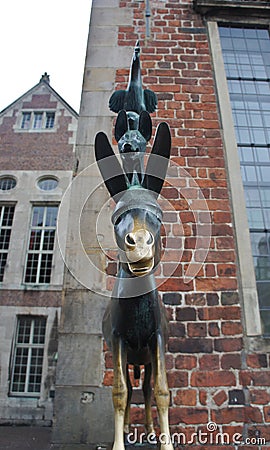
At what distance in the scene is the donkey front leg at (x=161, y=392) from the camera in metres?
1.26

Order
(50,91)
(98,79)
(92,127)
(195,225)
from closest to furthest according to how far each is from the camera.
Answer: (195,225) → (92,127) → (98,79) → (50,91)

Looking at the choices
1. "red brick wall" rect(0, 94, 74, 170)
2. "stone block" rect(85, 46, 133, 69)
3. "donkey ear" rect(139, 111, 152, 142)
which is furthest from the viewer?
"red brick wall" rect(0, 94, 74, 170)

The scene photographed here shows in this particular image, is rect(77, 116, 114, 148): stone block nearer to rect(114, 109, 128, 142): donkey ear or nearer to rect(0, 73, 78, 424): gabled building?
rect(114, 109, 128, 142): donkey ear

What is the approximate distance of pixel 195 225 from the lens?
319 centimetres

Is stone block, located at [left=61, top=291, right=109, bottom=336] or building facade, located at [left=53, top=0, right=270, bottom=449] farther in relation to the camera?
stone block, located at [left=61, top=291, right=109, bottom=336]

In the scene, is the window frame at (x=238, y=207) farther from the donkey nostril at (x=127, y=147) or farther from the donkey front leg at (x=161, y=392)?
the donkey nostril at (x=127, y=147)

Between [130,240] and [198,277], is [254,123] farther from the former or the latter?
[130,240]

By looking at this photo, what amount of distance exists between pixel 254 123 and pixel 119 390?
349 centimetres

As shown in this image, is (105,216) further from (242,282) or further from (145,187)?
(145,187)

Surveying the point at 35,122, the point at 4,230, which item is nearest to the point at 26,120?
the point at 35,122

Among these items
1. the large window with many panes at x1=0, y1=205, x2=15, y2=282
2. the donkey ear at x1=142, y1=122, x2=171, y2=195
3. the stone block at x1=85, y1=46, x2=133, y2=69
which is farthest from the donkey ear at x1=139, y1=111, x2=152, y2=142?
the large window with many panes at x1=0, y1=205, x2=15, y2=282

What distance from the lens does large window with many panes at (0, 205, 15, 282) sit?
11.3 meters

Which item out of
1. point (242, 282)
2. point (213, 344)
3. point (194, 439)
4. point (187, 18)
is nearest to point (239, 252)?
point (242, 282)
